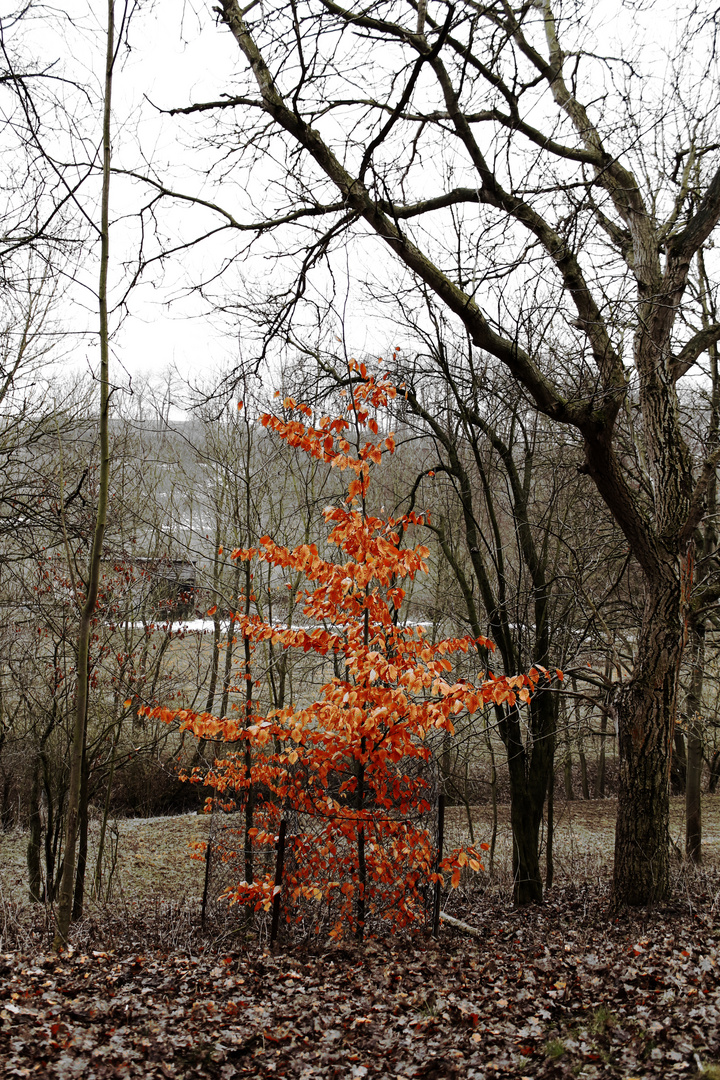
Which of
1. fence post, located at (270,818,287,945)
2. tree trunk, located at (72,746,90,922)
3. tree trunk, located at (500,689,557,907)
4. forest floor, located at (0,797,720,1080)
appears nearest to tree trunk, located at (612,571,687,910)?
forest floor, located at (0,797,720,1080)

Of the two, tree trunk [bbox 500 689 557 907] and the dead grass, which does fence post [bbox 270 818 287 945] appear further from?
the dead grass

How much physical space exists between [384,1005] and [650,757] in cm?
311

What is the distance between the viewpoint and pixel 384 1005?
402 centimetres

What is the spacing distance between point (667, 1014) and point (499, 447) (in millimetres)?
5663

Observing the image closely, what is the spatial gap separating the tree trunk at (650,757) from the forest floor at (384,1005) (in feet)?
0.94

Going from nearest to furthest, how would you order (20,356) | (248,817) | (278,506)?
(248,817) → (20,356) → (278,506)

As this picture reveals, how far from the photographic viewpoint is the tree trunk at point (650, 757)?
5895mm

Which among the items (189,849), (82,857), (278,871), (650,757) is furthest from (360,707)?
(189,849)

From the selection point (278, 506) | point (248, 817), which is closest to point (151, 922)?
point (248, 817)

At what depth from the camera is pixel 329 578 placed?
17.8ft

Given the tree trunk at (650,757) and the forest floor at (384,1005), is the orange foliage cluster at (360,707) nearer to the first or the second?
the forest floor at (384,1005)

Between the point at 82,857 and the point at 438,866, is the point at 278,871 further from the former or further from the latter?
the point at 82,857

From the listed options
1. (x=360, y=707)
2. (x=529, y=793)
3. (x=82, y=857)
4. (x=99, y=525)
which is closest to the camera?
(x=99, y=525)

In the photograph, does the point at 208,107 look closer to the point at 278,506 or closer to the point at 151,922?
the point at 151,922
